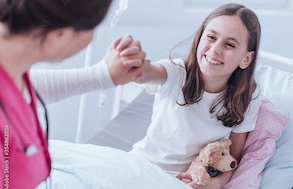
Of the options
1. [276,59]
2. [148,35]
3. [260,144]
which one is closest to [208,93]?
[260,144]

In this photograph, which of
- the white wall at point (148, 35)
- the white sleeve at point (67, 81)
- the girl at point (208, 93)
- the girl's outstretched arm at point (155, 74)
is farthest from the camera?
the white wall at point (148, 35)

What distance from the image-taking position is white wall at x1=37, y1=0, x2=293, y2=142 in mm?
1594

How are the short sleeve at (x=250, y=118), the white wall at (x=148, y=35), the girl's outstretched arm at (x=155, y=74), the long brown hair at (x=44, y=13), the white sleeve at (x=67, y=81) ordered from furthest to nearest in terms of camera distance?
the white wall at (x=148, y=35) → the short sleeve at (x=250, y=118) → the girl's outstretched arm at (x=155, y=74) → the white sleeve at (x=67, y=81) → the long brown hair at (x=44, y=13)

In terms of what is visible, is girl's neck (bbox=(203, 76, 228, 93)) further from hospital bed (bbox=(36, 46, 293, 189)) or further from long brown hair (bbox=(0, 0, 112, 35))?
long brown hair (bbox=(0, 0, 112, 35))

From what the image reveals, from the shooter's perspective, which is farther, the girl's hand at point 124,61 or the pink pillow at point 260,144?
the pink pillow at point 260,144

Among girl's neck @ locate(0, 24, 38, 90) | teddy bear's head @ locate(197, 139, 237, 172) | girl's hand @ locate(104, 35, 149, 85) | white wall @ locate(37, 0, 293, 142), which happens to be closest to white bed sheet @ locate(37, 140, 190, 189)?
teddy bear's head @ locate(197, 139, 237, 172)

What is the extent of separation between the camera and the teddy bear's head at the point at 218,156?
3.64ft

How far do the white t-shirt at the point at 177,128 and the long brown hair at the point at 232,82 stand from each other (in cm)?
2

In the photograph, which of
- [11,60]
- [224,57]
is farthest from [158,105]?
[11,60]

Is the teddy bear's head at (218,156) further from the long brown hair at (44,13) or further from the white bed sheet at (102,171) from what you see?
the long brown hair at (44,13)

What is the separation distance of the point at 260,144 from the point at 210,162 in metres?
0.22

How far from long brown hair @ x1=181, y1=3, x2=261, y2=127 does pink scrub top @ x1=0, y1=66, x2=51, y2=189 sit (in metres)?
0.55

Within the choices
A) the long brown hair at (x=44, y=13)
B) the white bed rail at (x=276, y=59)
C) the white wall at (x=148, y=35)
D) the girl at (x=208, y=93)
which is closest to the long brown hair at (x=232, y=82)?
the girl at (x=208, y=93)

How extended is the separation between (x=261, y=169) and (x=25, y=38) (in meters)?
0.98
